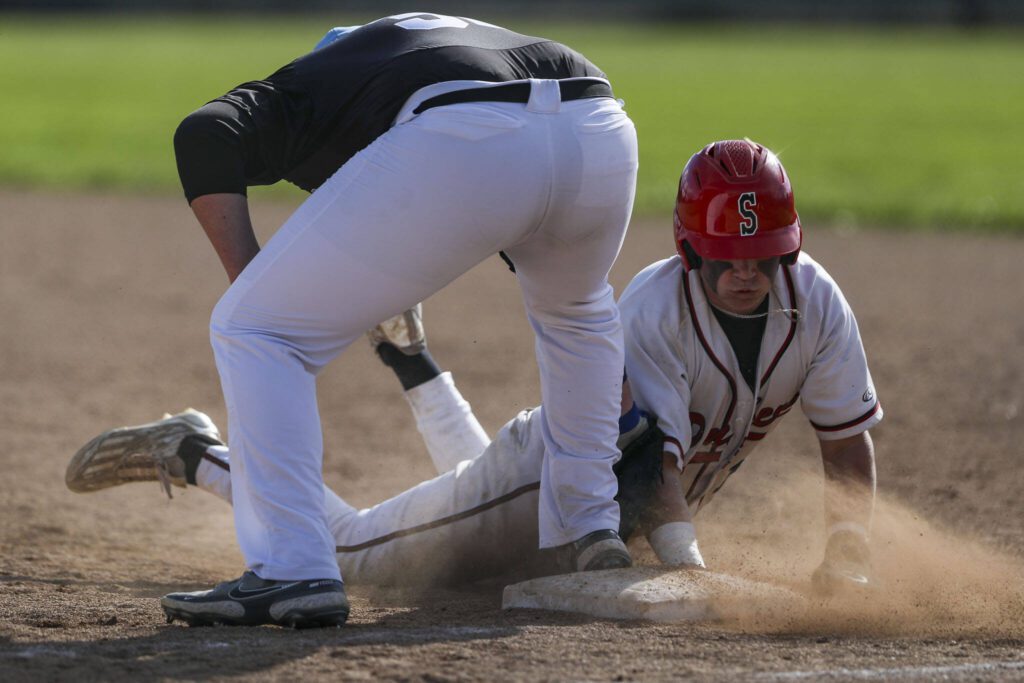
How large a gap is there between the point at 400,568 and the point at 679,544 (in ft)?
2.89

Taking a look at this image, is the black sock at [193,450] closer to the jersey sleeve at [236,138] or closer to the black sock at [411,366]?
the black sock at [411,366]

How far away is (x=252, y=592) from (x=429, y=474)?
8.18 feet

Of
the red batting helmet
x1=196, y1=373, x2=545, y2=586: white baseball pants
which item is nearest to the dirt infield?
x1=196, y1=373, x2=545, y2=586: white baseball pants

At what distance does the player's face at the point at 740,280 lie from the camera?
3.54m

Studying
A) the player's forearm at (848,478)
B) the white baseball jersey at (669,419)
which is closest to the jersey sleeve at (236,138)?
the white baseball jersey at (669,419)

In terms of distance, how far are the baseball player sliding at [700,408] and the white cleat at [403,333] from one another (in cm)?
59

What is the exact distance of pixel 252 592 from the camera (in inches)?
114

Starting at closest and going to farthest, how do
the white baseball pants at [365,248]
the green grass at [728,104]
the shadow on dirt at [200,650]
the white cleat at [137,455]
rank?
the shadow on dirt at [200,650]
the white baseball pants at [365,248]
the white cleat at [137,455]
the green grass at [728,104]

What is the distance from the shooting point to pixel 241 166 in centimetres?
288

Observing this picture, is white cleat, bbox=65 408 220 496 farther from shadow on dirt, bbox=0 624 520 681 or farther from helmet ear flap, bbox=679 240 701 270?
helmet ear flap, bbox=679 240 701 270

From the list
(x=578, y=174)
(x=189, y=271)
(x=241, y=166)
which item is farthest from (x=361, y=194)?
(x=189, y=271)

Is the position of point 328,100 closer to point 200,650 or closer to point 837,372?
point 200,650

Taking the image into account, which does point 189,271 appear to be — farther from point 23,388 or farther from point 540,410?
point 540,410

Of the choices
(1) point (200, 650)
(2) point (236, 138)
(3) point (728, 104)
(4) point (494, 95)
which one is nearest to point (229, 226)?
(2) point (236, 138)
